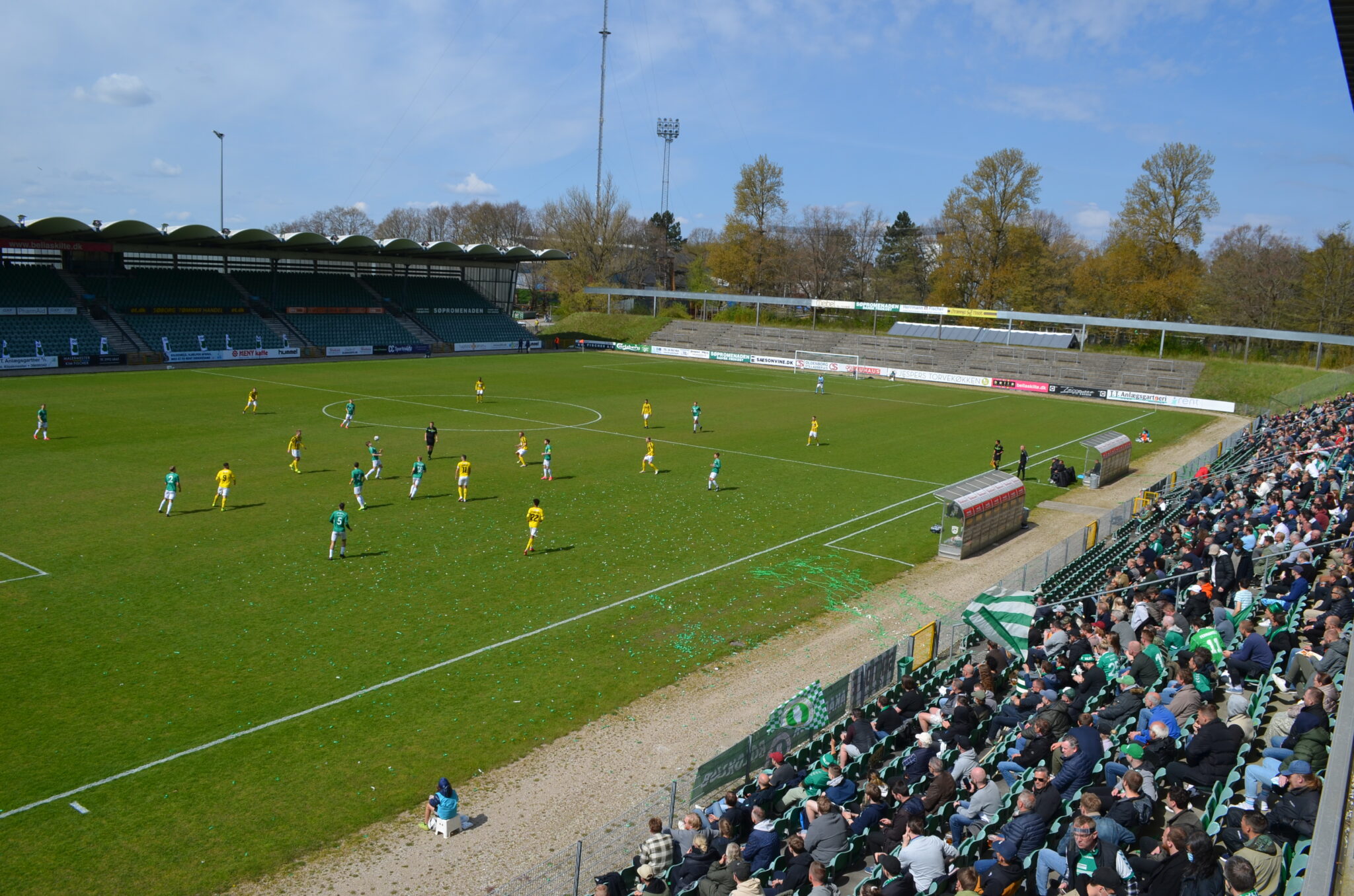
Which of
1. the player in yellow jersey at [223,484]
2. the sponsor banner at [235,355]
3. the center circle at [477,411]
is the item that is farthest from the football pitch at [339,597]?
the sponsor banner at [235,355]

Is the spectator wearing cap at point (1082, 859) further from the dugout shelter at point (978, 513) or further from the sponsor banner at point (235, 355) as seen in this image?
the sponsor banner at point (235, 355)

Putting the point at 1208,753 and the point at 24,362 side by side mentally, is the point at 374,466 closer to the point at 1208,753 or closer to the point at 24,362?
the point at 1208,753

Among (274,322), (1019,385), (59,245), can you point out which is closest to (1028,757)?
(1019,385)

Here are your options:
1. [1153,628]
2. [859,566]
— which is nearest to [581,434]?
A: [859,566]

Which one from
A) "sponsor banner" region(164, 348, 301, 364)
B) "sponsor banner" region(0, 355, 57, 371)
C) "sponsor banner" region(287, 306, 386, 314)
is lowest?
"sponsor banner" region(0, 355, 57, 371)

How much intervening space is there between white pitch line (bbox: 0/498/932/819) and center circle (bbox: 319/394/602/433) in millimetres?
21114

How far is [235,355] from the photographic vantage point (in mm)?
67875

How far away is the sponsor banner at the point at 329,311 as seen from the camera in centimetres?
7662

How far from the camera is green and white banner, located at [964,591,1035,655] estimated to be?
651 inches

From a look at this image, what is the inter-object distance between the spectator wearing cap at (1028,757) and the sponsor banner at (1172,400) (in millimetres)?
61550

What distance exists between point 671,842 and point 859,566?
49.1ft

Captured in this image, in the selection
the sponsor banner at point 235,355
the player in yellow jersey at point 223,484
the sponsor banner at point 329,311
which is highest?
the sponsor banner at point 329,311

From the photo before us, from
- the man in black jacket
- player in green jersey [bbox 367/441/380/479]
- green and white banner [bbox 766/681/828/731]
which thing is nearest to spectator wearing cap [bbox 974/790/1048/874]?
the man in black jacket

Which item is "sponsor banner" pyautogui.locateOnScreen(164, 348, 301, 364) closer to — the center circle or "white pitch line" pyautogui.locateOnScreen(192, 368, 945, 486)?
"white pitch line" pyautogui.locateOnScreen(192, 368, 945, 486)
